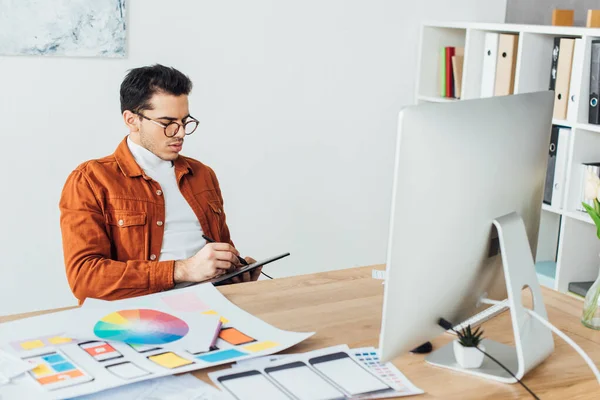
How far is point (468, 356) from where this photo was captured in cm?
146

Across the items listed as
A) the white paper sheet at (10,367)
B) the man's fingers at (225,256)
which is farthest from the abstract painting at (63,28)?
the white paper sheet at (10,367)

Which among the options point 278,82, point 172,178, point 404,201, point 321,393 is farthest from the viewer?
point 278,82

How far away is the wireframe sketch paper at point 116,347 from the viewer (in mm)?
1300

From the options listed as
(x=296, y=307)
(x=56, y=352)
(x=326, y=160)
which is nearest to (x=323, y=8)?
(x=326, y=160)

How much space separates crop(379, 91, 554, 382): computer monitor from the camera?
1.22m

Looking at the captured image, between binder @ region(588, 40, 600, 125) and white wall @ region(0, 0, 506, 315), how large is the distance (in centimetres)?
100

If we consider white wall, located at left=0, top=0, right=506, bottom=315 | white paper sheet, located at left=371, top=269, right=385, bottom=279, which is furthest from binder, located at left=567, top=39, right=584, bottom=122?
white paper sheet, located at left=371, top=269, right=385, bottom=279

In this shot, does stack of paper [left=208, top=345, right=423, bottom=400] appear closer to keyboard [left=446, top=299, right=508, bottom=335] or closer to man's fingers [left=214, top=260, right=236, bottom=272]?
keyboard [left=446, top=299, right=508, bottom=335]

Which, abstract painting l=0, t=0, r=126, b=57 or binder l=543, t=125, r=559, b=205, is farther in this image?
binder l=543, t=125, r=559, b=205

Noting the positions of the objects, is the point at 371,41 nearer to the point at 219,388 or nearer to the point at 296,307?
the point at 296,307

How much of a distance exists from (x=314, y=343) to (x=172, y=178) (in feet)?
3.05

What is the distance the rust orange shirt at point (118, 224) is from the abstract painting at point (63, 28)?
98 centimetres

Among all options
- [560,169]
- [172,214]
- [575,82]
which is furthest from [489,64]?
[172,214]

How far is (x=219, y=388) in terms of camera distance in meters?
1.33
